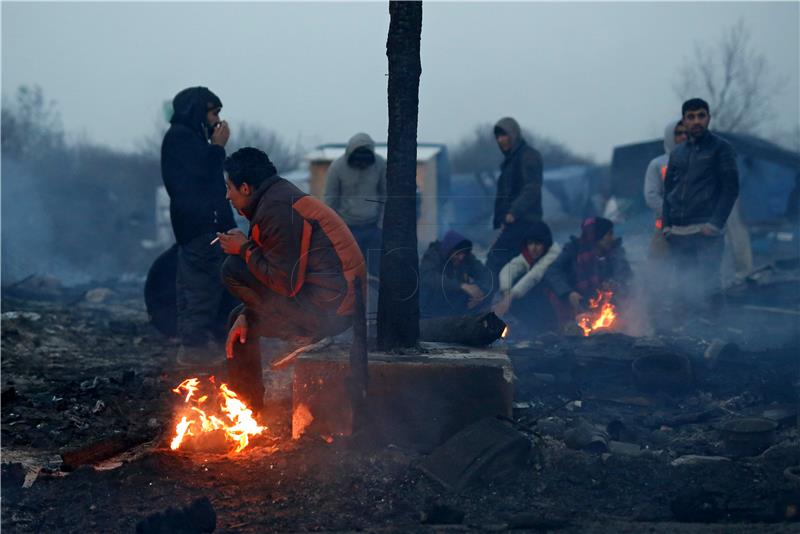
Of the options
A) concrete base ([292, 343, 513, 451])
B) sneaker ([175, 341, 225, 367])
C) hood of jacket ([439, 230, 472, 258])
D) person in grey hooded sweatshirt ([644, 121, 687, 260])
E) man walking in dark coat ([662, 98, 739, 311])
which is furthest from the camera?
person in grey hooded sweatshirt ([644, 121, 687, 260])

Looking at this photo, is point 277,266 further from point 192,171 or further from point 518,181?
point 518,181

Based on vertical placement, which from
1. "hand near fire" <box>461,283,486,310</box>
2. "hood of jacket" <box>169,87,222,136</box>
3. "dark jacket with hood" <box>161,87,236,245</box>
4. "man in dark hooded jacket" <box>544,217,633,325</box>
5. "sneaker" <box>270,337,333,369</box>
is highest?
"hood of jacket" <box>169,87,222,136</box>

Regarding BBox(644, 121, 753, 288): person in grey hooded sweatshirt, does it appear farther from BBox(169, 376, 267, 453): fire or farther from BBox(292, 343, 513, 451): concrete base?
BBox(169, 376, 267, 453): fire

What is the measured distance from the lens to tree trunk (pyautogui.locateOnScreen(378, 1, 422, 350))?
17.4 ft

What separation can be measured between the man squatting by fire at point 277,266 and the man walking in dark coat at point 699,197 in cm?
463

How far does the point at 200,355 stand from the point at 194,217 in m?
1.23

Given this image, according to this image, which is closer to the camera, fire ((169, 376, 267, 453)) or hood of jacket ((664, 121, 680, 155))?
fire ((169, 376, 267, 453))

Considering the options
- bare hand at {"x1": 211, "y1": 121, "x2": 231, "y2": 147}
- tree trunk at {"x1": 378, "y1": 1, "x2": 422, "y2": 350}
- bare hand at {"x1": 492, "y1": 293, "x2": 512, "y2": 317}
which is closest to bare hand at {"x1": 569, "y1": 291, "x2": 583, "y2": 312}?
bare hand at {"x1": 492, "y1": 293, "x2": 512, "y2": 317}

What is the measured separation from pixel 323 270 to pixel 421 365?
90 centimetres

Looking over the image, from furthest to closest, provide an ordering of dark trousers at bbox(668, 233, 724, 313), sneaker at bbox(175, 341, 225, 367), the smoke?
the smoke → dark trousers at bbox(668, 233, 724, 313) → sneaker at bbox(175, 341, 225, 367)

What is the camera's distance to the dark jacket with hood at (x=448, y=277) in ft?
27.4

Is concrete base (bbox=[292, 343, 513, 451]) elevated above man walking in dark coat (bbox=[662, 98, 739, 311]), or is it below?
below

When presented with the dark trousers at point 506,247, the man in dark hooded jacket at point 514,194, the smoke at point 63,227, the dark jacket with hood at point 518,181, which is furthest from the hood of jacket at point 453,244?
the smoke at point 63,227

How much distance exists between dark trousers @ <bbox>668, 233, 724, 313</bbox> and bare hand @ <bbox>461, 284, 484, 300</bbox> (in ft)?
7.22
